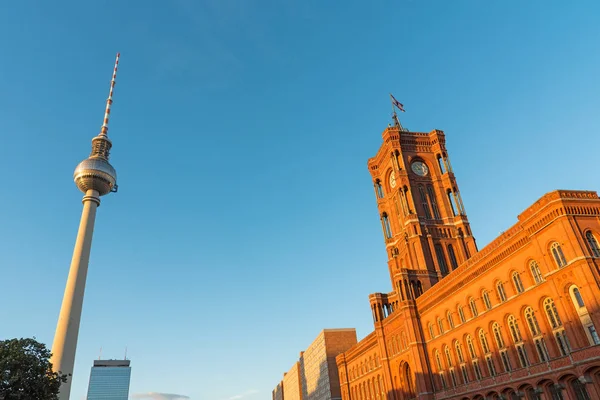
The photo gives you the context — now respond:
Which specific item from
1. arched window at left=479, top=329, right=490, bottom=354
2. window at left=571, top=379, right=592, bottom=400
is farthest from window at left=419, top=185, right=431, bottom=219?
window at left=571, top=379, right=592, bottom=400

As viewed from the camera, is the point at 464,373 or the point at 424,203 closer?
the point at 464,373

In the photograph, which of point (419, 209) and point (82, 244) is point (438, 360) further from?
point (82, 244)

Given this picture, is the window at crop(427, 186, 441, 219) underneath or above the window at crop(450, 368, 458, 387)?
above

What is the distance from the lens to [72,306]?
71000mm

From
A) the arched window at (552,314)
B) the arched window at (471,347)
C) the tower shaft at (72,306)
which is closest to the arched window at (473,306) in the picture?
the arched window at (471,347)

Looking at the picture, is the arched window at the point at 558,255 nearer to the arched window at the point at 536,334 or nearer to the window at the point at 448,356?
the arched window at the point at 536,334

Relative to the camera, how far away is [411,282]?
63.9 metres

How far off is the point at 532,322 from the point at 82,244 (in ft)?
236

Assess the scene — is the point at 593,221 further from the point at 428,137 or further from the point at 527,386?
the point at 428,137

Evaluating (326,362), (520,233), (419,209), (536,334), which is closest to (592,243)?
(520,233)

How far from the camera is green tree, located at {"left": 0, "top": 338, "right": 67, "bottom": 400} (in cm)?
3225

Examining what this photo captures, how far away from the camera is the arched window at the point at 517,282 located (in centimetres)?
4056

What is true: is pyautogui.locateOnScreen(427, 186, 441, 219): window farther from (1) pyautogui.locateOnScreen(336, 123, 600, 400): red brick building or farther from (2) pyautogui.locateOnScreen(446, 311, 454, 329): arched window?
(2) pyautogui.locateOnScreen(446, 311, 454, 329): arched window

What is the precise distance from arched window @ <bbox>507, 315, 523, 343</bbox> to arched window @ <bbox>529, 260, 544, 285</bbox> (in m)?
5.05
